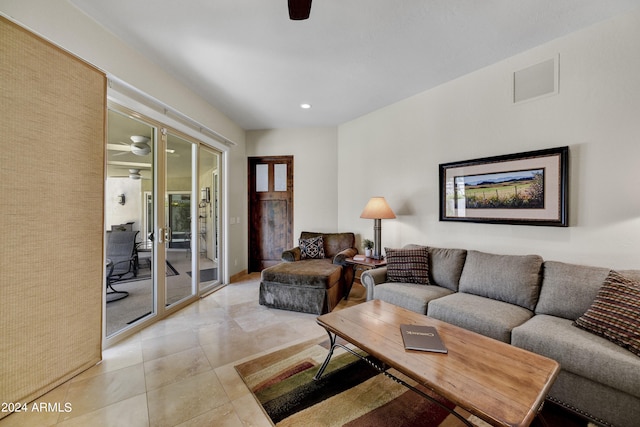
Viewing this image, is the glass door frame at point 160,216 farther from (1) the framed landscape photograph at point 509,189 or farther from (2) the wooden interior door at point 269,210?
→ (1) the framed landscape photograph at point 509,189

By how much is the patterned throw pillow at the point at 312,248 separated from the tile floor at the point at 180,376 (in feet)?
3.67

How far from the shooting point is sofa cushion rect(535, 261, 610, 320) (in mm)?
1938

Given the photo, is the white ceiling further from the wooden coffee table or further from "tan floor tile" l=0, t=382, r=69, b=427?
"tan floor tile" l=0, t=382, r=69, b=427

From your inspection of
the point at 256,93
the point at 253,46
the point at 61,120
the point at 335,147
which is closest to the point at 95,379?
the point at 61,120

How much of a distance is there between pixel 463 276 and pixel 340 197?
2.54 m

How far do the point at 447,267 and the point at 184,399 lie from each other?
2648 mm

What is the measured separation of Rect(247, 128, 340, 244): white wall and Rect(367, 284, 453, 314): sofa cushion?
210 cm

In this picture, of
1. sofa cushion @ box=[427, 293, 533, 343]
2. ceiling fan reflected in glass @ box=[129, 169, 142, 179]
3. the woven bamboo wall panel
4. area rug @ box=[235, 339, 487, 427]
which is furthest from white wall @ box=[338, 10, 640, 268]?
ceiling fan reflected in glass @ box=[129, 169, 142, 179]

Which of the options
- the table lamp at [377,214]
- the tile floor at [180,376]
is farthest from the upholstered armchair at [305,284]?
the table lamp at [377,214]

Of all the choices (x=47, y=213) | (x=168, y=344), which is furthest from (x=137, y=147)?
(x=168, y=344)

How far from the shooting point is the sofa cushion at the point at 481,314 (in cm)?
197

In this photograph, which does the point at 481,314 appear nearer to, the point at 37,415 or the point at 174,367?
the point at 174,367

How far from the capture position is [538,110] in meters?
2.48

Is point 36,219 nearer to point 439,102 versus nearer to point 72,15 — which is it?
point 72,15
